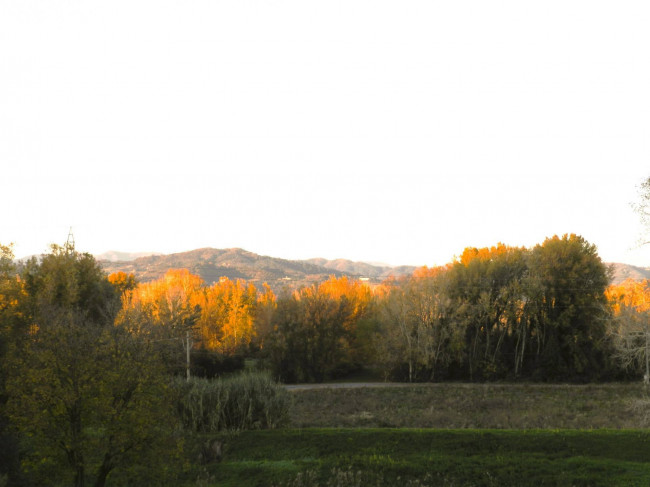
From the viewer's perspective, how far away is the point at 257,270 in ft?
534

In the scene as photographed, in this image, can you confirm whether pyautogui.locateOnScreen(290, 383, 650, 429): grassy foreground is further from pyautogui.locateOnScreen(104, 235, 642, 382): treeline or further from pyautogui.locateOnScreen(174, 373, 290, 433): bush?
pyautogui.locateOnScreen(104, 235, 642, 382): treeline

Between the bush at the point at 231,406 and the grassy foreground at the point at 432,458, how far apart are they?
152 centimetres

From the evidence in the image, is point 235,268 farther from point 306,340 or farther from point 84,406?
point 84,406

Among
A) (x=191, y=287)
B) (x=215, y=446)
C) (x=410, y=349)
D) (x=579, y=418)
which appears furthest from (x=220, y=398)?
(x=191, y=287)

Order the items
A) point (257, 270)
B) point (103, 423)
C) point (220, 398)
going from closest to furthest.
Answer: point (103, 423) → point (220, 398) → point (257, 270)

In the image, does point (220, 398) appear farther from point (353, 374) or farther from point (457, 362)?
point (353, 374)

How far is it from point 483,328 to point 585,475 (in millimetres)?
35058

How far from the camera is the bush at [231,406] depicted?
785 inches

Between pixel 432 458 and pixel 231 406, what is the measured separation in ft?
25.7

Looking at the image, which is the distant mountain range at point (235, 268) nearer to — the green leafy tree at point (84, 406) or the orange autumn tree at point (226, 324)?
the orange autumn tree at point (226, 324)

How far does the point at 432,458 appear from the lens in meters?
15.8

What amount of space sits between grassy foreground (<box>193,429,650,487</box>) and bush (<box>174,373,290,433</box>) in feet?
4.98

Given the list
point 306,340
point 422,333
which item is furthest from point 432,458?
point 306,340

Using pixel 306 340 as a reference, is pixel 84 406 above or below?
above
